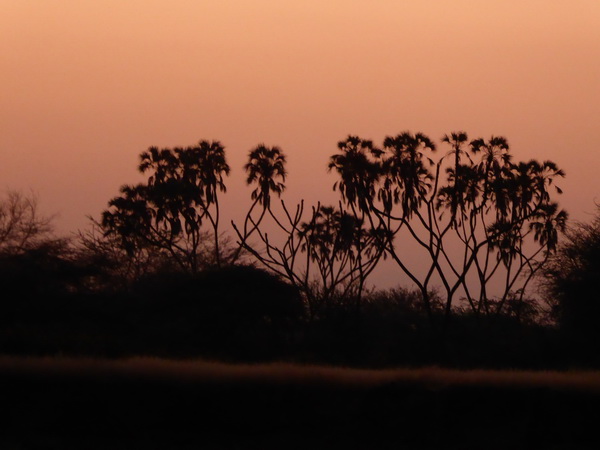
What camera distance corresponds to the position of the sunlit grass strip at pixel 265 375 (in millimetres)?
25625

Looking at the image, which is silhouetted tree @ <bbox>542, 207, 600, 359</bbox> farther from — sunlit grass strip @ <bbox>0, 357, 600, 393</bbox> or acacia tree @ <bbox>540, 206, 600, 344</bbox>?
sunlit grass strip @ <bbox>0, 357, 600, 393</bbox>

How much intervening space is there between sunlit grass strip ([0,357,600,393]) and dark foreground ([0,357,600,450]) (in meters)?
0.05

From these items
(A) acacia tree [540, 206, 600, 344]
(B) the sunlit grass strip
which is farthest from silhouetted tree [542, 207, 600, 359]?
(B) the sunlit grass strip

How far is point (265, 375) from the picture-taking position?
26.0 m

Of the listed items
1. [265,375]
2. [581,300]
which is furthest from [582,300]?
[265,375]

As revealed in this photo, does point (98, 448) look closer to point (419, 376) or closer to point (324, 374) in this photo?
point (324, 374)

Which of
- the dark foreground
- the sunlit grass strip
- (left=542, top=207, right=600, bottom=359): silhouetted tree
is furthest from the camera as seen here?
(left=542, top=207, right=600, bottom=359): silhouetted tree

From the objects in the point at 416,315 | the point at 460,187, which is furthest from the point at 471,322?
the point at 460,187

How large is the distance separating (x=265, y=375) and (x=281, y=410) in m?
1.29

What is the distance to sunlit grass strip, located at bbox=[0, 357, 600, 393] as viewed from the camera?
25625mm

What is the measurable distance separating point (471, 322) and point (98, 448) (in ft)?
106

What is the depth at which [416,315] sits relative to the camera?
54.2 meters

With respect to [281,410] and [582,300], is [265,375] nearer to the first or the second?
[281,410]

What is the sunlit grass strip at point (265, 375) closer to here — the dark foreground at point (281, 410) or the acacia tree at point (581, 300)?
the dark foreground at point (281, 410)
